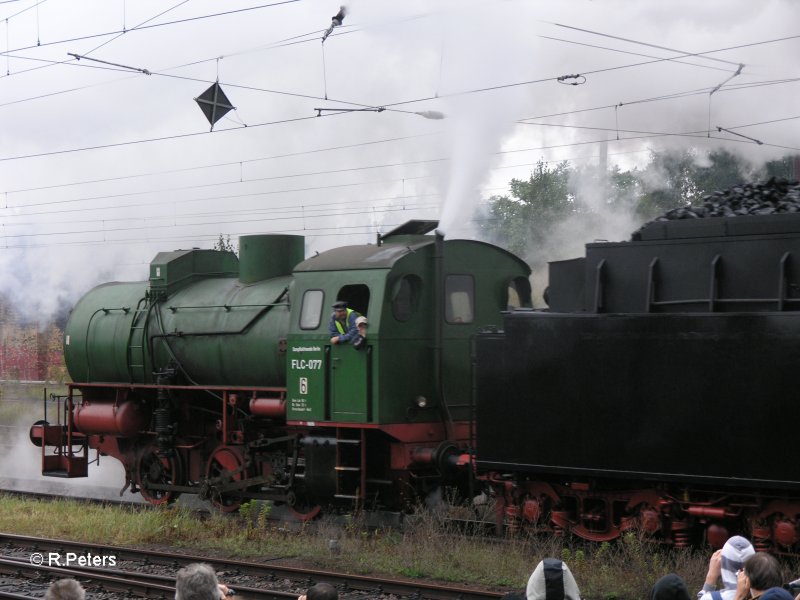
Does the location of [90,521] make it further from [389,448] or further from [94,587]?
[389,448]

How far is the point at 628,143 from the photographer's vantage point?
53.7 feet

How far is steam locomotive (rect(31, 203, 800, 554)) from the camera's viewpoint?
321 inches

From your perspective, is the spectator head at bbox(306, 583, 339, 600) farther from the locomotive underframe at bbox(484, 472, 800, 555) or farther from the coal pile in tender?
the coal pile in tender

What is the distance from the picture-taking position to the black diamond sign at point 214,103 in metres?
15.1

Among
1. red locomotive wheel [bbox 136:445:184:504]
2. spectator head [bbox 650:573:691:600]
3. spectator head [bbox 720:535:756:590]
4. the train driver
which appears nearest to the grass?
red locomotive wheel [bbox 136:445:184:504]

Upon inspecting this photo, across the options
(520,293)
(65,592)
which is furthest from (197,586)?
(520,293)

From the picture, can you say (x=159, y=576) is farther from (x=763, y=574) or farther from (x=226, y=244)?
(x=226, y=244)

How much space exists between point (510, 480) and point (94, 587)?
3.98 m

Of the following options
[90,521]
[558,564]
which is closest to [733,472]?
[558,564]

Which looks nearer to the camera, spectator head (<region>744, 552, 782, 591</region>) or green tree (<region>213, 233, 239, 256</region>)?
spectator head (<region>744, 552, 782, 591</region>)

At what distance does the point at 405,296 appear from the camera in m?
11.2

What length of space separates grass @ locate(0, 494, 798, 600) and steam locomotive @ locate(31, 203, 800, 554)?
31 centimetres

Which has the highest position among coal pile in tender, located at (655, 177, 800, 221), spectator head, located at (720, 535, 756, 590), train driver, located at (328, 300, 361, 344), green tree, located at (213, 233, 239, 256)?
green tree, located at (213, 233, 239, 256)

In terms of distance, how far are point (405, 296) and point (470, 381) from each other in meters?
1.24
